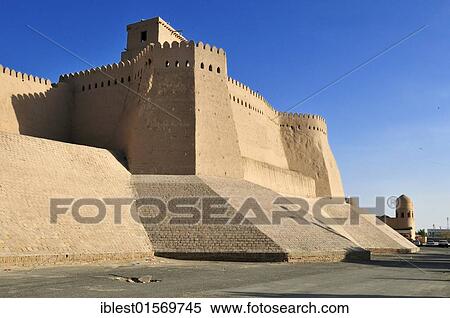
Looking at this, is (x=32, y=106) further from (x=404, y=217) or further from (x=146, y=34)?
(x=404, y=217)

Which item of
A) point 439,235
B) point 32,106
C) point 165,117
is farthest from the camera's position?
point 439,235

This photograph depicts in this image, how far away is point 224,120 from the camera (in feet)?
79.5

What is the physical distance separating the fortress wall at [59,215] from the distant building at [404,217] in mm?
41752

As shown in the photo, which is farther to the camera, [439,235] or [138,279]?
[439,235]

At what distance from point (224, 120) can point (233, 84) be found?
4620 mm

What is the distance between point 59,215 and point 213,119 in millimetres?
9403

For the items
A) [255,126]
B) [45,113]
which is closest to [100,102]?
[45,113]

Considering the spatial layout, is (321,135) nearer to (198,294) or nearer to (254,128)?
(254,128)

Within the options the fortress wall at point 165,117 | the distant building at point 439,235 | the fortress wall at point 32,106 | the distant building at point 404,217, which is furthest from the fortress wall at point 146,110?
the distant building at point 439,235

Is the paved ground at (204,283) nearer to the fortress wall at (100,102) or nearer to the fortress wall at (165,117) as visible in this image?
the fortress wall at (165,117)

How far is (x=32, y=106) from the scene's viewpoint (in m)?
24.3

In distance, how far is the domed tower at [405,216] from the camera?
55.0 meters

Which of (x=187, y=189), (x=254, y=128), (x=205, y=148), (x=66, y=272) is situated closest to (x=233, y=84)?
(x=254, y=128)

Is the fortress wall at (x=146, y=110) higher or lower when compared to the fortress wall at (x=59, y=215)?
higher
